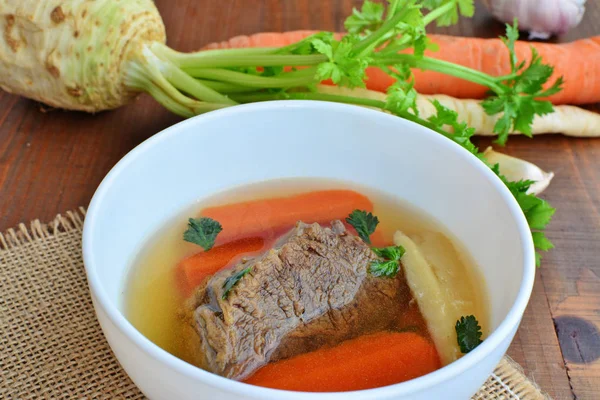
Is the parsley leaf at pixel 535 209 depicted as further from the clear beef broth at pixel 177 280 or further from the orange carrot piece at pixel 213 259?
the orange carrot piece at pixel 213 259

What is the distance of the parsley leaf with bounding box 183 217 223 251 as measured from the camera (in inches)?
53.1

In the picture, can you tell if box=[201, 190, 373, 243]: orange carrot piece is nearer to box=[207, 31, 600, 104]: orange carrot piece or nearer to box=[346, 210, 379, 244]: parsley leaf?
box=[346, 210, 379, 244]: parsley leaf

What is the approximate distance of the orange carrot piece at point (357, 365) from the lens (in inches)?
40.3

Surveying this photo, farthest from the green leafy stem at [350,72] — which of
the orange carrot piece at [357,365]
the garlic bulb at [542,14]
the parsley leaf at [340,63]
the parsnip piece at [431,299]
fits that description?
the orange carrot piece at [357,365]

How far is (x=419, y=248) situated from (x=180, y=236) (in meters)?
0.50

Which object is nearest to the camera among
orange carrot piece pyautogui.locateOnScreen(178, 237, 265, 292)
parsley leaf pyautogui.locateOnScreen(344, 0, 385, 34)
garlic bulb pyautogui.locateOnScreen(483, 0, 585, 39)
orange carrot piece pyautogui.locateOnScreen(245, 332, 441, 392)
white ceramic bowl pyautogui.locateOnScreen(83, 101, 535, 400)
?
white ceramic bowl pyautogui.locateOnScreen(83, 101, 535, 400)

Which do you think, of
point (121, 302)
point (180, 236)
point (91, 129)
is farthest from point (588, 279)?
point (91, 129)

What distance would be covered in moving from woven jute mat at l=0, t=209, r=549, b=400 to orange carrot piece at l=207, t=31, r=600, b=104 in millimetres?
977

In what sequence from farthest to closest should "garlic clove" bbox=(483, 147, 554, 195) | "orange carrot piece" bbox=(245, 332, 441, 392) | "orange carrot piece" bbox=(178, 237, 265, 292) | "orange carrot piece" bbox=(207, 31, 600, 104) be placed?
1. "orange carrot piece" bbox=(207, 31, 600, 104)
2. "garlic clove" bbox=(483, 147, 554, 195)
3. "orange carrot piece" bbox=(178, 237, 265, 292)
4. "orange carrot piece" bbox=(245, 332, 441, 392)

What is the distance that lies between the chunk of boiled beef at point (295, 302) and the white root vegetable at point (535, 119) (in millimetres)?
825

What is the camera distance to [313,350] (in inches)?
44.1

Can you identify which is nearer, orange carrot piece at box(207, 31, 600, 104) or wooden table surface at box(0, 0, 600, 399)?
wooden table surface at box(0, 0, 600, 399)

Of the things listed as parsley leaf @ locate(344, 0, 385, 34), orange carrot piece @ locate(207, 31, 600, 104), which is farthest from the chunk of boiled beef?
orange carrot piece @ locate(207, 31, 600, 104)

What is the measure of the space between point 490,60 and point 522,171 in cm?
60
